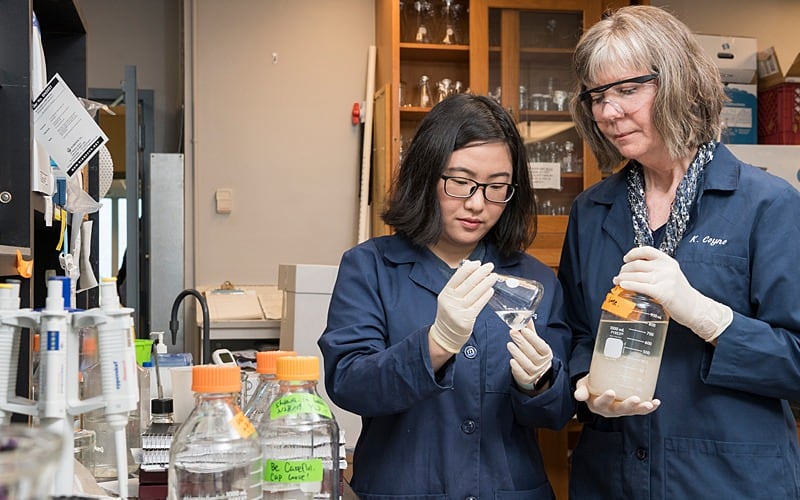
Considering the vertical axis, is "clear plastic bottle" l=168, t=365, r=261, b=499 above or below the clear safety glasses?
below

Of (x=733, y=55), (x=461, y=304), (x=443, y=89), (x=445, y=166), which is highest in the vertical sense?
(x=733, y=55)

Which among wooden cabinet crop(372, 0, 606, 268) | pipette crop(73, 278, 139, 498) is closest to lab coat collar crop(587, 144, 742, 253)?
pipette crop(73, 278, 139, 498)

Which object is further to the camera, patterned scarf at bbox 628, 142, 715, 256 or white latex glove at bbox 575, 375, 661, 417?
patterned scarf at bbox 628, 142, 715, 256

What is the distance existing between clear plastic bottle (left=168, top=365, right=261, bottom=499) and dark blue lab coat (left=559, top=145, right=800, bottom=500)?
0.80 metres

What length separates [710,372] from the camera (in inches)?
57.7

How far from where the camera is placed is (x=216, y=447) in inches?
40.7

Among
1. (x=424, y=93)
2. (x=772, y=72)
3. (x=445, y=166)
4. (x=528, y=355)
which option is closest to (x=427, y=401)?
(x=528, y=355)

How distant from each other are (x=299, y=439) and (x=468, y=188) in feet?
2.27

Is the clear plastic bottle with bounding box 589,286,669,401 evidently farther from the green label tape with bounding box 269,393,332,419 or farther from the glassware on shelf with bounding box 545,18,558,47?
the glassware on shelf with bounding box 545,18,558,47

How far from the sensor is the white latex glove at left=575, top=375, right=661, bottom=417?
4.71 ft

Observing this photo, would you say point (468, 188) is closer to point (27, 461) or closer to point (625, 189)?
point (625, 189)

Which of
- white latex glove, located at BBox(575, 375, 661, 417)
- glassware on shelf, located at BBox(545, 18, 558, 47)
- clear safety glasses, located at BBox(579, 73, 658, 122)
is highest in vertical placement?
glassware on shelf, located at BBox(545, 18, 558, 47)

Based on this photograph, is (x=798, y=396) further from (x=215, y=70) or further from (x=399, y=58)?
(x=215, y=70)

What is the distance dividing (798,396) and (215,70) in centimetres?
354
